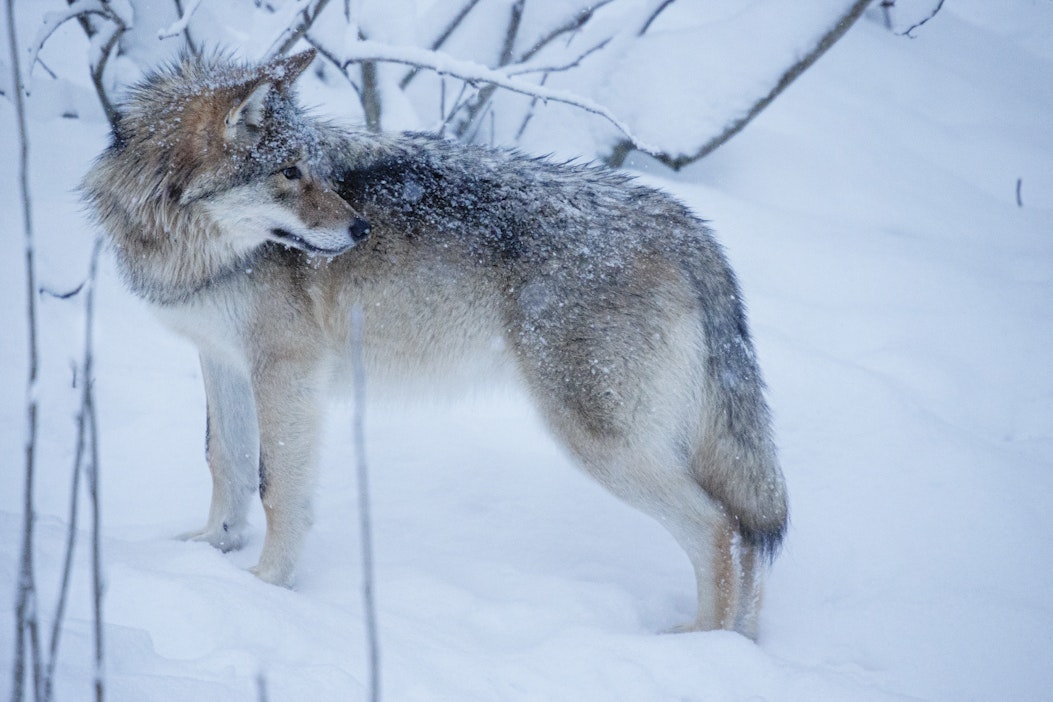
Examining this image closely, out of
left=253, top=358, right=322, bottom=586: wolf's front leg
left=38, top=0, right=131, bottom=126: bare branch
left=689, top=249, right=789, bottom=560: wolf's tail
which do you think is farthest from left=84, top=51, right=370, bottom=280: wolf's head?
left=38, top=0, right=131, bottom=126: bare branch

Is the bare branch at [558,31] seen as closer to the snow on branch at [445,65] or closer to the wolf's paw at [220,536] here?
the snow on branch at [445,65]

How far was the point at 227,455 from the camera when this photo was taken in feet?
10.3

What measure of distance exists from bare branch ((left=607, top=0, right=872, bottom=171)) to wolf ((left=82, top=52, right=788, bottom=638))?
9.93 ft

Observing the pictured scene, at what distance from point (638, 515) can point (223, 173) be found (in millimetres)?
2262

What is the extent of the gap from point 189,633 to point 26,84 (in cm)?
479

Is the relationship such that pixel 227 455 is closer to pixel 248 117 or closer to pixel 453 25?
pixel 248 117

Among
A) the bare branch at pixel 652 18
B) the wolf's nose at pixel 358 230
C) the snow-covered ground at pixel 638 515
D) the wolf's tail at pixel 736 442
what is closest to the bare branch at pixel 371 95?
the snow-covered ground at pixel 638 515

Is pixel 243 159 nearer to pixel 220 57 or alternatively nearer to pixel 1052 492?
pixel 220 57

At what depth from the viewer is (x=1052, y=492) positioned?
140 inches

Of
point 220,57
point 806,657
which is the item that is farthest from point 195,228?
point 806,657

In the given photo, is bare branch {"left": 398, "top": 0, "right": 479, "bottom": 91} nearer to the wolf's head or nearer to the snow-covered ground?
the snow-covered ground

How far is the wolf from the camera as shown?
2672 millimetres

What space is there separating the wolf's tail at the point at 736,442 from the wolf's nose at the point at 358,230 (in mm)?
1169

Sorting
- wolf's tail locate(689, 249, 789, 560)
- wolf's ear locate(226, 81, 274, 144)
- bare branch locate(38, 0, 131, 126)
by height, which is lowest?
wolf's tail locate(689, 249, 789, 560)
